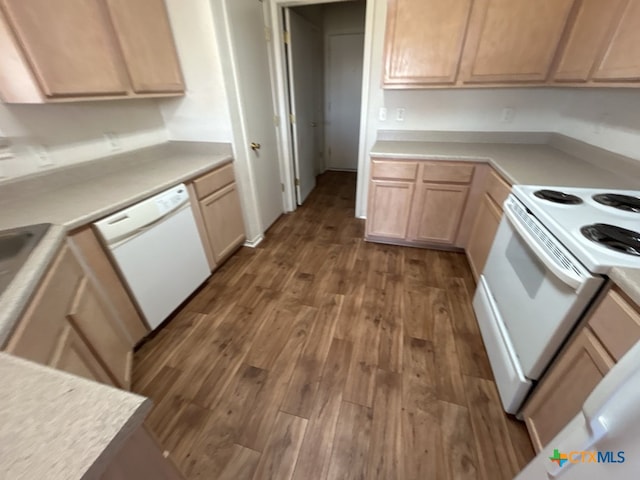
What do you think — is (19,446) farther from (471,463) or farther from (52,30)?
(52,30)

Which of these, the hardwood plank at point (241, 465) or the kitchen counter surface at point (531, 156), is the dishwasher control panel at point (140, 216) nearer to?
the hardwood plank at point (241, 465)

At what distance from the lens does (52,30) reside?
1.33 m

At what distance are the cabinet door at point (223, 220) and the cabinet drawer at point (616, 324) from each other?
7.22ft

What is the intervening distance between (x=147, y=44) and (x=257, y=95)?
92 cm

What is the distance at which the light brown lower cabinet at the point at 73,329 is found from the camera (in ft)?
2.78

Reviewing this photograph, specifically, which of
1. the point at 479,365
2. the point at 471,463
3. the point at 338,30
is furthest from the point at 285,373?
the point at 338,30

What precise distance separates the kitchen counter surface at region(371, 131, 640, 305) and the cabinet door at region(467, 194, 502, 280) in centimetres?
26

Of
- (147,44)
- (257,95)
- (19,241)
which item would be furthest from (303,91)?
(19,241)

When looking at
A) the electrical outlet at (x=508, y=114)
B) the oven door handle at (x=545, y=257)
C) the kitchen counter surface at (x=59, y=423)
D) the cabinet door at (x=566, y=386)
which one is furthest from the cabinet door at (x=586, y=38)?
the kitchen counter surface at (x=59, y=423)

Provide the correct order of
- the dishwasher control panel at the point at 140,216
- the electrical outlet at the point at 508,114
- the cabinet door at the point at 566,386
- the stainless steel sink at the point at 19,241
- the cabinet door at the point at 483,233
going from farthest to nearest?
the electrical outlet at the point at 508,114
the cabinet door at the point at 483,233
the dishwasher control panel at the point at 140,216
the stainless steel sink at the point at 19,241
the cabinet door at the point at 566,386

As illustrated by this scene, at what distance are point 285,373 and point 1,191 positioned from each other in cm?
179

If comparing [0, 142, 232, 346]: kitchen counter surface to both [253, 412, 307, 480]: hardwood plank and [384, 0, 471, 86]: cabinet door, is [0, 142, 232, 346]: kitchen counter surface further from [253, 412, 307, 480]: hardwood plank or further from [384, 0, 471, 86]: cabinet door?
[384, 0, 471, 86]: cabinet door

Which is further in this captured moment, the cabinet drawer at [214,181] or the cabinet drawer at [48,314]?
the cabinet drawer at [214,181]

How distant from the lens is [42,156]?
5.27 ft
